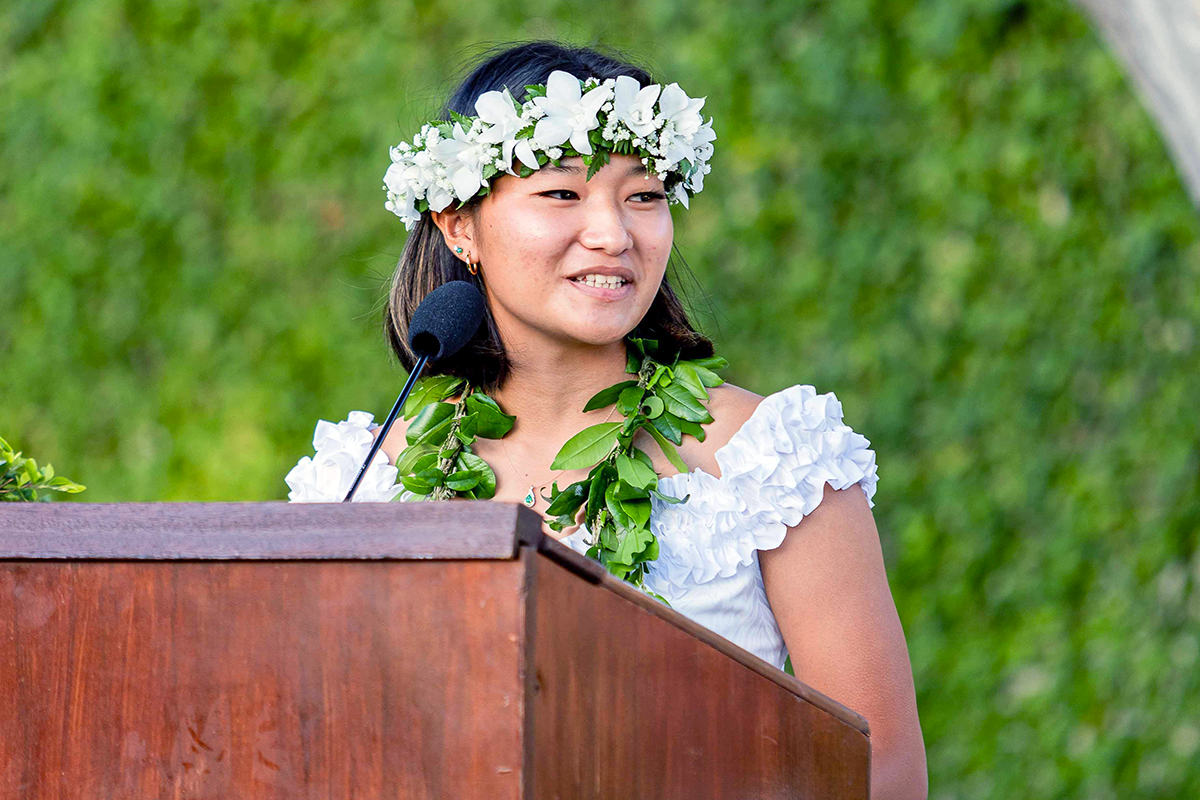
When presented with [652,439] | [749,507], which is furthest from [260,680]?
[652,439]

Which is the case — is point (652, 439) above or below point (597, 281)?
below

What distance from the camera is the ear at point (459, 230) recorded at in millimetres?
2064

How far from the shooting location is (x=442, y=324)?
1.61 metres

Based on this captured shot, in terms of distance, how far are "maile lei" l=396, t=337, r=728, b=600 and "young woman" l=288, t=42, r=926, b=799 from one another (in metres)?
0.03

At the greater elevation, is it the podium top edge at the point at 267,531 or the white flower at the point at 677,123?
the white flower at the point at 677,123

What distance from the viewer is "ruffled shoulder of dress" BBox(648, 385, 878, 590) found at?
73.2 inches

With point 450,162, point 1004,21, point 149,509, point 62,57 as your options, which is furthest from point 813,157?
point 149,509

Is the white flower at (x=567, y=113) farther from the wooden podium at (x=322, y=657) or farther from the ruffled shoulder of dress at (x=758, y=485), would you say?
the wooden podium at (x=322, y=657)

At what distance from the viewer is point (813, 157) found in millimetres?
3639

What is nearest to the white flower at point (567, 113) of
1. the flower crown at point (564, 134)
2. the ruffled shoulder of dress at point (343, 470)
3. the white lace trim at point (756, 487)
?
the flower crown at point (564, 134)

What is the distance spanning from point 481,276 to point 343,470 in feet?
1.26

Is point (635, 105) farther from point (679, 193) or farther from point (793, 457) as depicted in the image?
point (793, 457)

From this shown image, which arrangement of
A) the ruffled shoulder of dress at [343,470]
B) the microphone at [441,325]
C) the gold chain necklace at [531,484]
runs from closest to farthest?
the microphone at [441,325] → the gold chain necklace at [531,484] → the ruffled shoulder of dress at [343,470]

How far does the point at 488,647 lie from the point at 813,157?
294 cm
